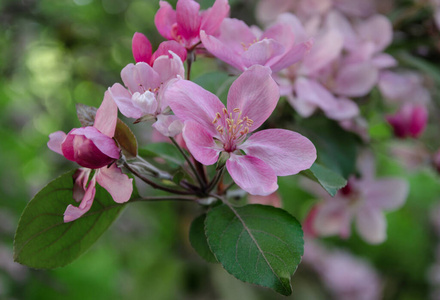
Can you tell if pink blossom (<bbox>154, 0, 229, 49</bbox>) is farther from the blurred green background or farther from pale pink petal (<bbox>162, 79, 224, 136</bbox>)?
the blurred green background

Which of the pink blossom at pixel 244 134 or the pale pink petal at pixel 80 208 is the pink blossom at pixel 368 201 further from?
the pale pink petal at pixel 80 208

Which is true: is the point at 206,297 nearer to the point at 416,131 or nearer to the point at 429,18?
the point at 416,131

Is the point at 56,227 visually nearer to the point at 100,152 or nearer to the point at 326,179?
the point at 100,152

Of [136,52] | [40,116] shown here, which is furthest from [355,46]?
[40,116]

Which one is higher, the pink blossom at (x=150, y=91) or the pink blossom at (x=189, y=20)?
the pink blossom at (x=189, y=20)

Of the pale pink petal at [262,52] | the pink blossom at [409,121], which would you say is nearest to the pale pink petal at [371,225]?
the pink blossom at [409,121]

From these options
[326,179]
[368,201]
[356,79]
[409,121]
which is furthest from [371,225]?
[326,179]
